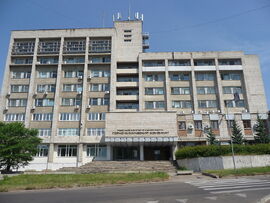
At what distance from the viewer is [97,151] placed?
39.6 m

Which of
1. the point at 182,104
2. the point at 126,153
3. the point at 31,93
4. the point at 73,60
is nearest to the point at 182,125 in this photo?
the point at 182,104

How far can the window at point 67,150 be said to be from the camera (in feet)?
130

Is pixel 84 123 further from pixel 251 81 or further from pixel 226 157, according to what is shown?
pixel 251 81

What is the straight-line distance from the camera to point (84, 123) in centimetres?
4069

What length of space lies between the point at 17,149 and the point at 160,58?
3222cm

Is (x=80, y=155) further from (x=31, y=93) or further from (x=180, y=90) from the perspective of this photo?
(x=180, y=90)

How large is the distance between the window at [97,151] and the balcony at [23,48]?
2507cm

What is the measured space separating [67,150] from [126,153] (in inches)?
450

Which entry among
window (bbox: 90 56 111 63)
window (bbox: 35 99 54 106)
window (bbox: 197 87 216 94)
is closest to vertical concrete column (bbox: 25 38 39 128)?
window (bbox: 35 99 54 106)

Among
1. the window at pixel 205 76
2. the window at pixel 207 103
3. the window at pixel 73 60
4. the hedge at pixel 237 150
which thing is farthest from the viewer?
the window at pixel 73 60

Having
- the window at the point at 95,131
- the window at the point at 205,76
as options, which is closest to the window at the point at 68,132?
the window at the point at 95,131

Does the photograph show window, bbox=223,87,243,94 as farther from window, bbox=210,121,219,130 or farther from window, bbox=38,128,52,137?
window, bbox=38,128,52,137

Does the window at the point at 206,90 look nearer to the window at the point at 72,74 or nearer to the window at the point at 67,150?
the window at the point at 72,74

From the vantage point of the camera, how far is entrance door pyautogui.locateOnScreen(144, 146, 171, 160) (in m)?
40.3
